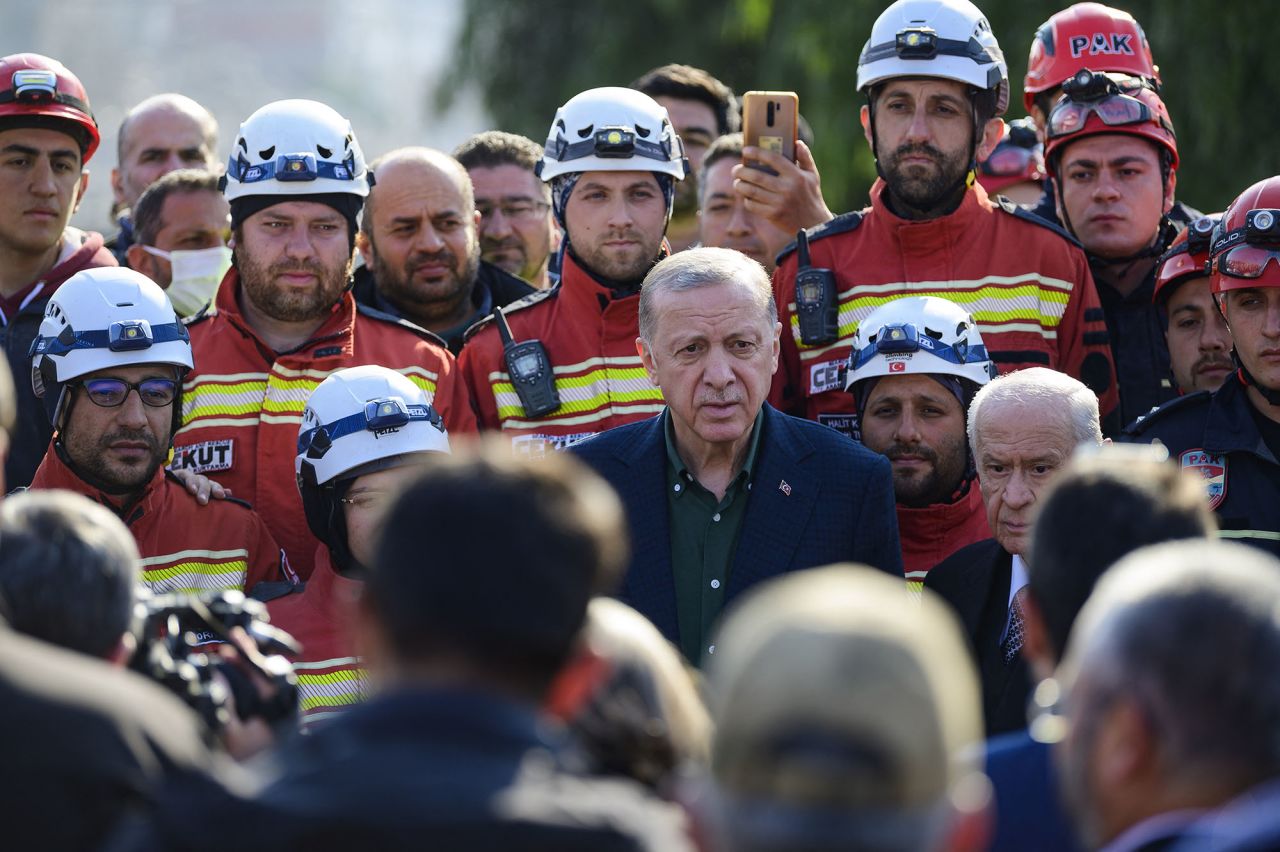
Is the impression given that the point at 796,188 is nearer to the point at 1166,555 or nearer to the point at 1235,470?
the point at 1235,470

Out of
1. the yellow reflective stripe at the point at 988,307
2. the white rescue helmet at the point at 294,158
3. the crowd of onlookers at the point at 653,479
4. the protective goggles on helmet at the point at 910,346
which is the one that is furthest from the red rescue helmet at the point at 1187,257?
the white rescue helmet at the point at 294,158

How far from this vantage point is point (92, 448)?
6.32m

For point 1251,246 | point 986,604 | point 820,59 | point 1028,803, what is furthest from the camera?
point 820,59

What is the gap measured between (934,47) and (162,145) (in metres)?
4.07

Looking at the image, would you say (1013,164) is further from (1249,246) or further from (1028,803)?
(1028,803)

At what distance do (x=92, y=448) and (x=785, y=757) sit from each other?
14.8 ft

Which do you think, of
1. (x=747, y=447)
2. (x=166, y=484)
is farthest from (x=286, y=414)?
(x=747, y=447)

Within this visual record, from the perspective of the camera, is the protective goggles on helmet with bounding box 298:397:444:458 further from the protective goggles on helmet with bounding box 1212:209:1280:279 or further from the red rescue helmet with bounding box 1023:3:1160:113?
the red rescue helmet with bounding box 1023:3:1160:113

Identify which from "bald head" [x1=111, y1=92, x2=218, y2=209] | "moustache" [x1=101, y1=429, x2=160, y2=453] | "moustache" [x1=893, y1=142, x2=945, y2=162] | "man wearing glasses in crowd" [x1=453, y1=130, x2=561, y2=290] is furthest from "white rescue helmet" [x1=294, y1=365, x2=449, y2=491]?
"bald head" [x1=111, y1=92, x2=218, y2=209]

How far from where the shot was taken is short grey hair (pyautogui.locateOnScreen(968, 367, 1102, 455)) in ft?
18.5

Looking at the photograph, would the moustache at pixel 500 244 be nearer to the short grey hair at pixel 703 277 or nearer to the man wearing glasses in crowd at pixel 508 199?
the man wearing glasses in crowd at pixel 508 199

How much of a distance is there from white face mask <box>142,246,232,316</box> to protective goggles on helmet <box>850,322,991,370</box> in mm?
3329

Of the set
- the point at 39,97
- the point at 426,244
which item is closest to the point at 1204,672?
the point at 426,244

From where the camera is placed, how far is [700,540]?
226 inches
